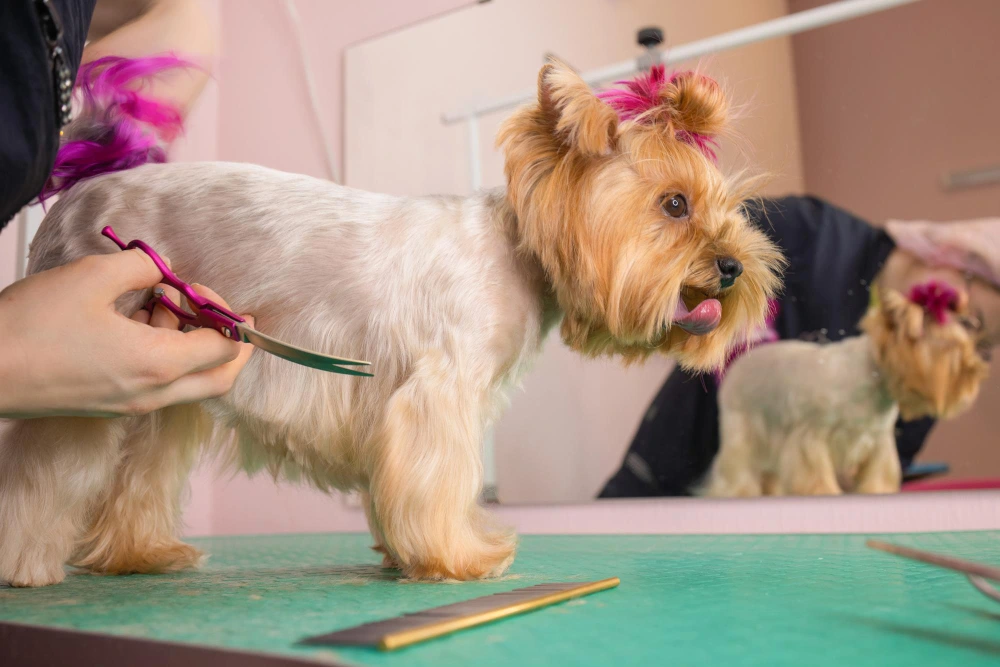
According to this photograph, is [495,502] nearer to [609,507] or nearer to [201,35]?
[609,507]

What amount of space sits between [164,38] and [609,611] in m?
0.85

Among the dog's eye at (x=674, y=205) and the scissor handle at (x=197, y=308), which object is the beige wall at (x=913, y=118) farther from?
the scissor handle at (x=197, y=308)

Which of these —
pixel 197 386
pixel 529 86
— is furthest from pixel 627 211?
pixel 529 86

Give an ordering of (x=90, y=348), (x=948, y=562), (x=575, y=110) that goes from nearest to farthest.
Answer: (x=948, y=562), (x=90, y=348), (x=575, y=110)

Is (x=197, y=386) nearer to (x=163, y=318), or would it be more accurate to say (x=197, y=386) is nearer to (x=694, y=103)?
(x=163, y=318)

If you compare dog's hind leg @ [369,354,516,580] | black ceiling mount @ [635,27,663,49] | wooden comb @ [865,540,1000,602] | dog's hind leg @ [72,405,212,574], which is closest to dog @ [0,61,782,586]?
dog's hind leg @ [369,354,516,580]

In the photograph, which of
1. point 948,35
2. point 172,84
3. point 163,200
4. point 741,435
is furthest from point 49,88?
point 948,35

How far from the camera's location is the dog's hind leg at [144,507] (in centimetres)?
99

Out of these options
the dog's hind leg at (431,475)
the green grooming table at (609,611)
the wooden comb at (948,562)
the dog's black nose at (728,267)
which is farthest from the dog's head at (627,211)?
the wooden comb at (948,562)

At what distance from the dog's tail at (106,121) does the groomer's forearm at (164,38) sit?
28 millimetres

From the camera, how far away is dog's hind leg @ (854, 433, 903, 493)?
1294 mm

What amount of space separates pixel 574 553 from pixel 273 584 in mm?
418

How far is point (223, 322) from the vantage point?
658 mm

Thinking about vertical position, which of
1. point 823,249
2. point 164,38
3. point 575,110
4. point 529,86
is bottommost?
point 823,249
